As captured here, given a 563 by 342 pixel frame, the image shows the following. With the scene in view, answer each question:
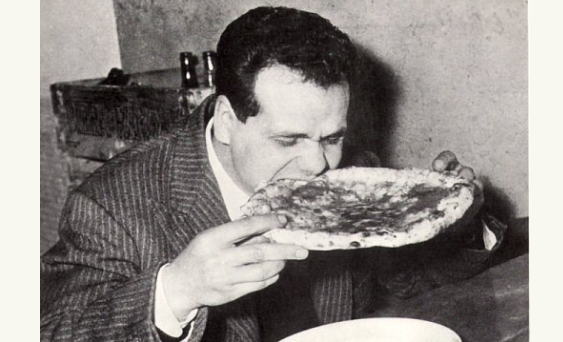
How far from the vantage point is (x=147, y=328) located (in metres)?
1.40

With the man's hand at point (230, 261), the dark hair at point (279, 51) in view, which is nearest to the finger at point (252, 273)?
the man's hand at point (230, 261)

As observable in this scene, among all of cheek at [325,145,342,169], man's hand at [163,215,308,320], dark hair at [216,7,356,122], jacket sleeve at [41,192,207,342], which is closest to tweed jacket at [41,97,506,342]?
jacket sleeve at [41,192,207,342]

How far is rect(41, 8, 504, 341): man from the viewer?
5.08 ft

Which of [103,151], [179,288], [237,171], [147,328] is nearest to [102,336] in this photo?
[147,328]

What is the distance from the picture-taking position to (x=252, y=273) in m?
1.28

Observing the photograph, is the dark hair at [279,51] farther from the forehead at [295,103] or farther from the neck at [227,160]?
the neck at [227,160]

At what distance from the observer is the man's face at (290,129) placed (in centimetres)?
169

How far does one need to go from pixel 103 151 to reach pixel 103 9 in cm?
130

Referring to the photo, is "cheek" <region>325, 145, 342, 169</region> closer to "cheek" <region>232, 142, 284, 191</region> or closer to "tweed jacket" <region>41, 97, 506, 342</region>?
"cheek" <region>232, 142, 284, 191</region>

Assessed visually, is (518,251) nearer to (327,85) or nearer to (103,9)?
(327,85)

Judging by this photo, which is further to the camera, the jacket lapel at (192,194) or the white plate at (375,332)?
the jacket lapel at (192,194)

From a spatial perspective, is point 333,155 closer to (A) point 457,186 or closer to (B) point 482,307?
(A) point 457,186

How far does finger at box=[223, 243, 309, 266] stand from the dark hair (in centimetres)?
57

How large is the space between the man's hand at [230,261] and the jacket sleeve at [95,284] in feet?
0.35
